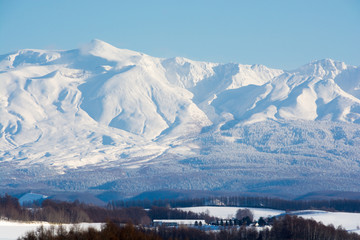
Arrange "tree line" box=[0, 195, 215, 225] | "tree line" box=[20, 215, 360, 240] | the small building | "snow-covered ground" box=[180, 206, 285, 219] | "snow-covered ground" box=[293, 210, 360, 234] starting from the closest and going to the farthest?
"tree line" box=[20, 215, 360, 240], "tree line" box=[0, 195, 215, 225], the small building, "snow-covered ground" box=[293, 210, 360, 234], "snow-covered ground" box=[180, 206, 285, 219]

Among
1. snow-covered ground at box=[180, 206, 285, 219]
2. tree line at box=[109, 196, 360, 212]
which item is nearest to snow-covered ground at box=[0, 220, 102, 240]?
snow-covered ground at box=[180, 206, 285, 219]

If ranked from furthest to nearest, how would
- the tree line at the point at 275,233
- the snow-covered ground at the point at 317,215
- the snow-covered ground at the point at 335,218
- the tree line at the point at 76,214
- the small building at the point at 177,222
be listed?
the snow-covered ground at the point at 317,215
the snow-covered ground at the point at 335,218
the small building at the point at 177,222
the tree line at the point at 76,214
the tree line at the point at 275,233

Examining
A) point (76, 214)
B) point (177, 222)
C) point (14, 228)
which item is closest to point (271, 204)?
point (177, 222)

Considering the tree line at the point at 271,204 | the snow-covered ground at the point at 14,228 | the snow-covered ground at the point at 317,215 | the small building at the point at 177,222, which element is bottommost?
the snow-covered ground at the point at 14,228

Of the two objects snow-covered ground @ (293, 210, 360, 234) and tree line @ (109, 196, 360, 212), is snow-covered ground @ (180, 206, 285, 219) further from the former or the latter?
snow-covered ground @ (293, 210, 360, 234)

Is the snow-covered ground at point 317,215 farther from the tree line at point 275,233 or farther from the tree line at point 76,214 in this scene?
the tree line at point 275,233

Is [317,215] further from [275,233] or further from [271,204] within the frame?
[275,233]

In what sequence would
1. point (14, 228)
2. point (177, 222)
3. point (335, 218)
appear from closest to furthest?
1. point (14, 228)
2. point (177, 222)
3. point (335, 218)

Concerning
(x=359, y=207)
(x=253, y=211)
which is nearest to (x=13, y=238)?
(x=253, y=211)

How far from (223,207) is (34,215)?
5378 cm

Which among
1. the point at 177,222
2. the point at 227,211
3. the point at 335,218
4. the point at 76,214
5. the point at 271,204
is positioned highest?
the point at 271,204

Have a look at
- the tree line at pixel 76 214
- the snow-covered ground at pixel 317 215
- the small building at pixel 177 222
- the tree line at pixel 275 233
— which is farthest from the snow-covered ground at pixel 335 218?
the tree line at pixel 275 233

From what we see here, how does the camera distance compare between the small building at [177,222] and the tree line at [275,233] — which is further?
the small building at [177,222]

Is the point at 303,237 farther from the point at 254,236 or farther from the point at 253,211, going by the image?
the point at 253,211
